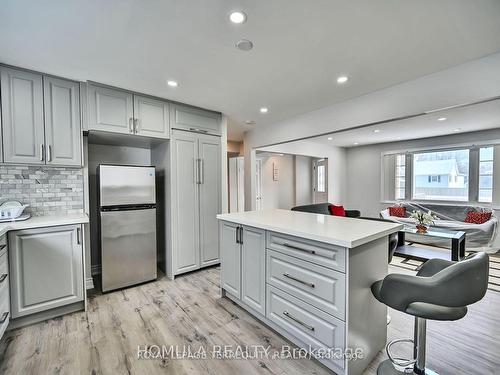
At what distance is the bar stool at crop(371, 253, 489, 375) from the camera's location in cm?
111

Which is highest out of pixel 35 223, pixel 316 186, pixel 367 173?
pixel 367 173

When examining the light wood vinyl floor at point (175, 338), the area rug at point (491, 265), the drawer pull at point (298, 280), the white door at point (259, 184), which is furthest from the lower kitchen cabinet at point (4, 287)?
the white door at point (259, 184)

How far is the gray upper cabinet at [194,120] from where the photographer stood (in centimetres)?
309

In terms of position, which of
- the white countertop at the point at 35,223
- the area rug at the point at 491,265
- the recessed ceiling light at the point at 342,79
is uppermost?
the recessed ceiling light at the point at 342,79

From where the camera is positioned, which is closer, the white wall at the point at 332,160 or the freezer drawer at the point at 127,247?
the freezer drawer at the point at 127,247

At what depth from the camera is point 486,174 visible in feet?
15.5

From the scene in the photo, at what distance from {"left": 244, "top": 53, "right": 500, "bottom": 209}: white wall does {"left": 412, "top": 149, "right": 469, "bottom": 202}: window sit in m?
3.87

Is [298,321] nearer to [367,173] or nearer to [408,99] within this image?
[408,99]

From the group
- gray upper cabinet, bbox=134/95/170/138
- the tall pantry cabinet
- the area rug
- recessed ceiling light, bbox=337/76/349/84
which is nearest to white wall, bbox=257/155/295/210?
the tall pantry cabinet

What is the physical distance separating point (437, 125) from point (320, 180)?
→ 336 cm

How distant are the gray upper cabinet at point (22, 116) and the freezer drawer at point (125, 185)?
59cm

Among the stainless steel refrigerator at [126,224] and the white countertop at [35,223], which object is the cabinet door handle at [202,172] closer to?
the stainless steel refrigerator at [126,224]

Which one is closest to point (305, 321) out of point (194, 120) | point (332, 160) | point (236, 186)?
point (194, 120)

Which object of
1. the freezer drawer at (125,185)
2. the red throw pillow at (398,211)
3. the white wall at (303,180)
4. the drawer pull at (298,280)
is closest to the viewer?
the drawer pull at (298,280)
